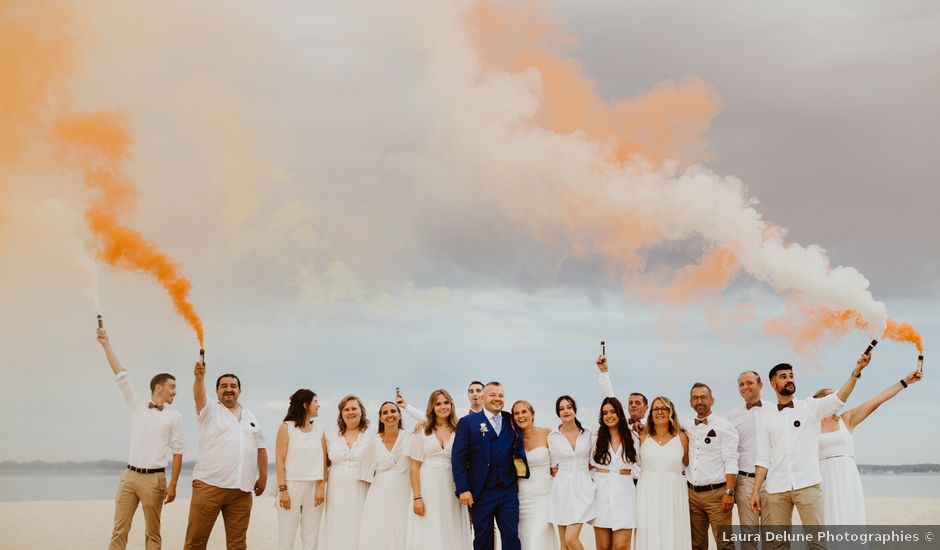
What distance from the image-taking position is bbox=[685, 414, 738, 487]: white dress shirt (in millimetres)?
11375

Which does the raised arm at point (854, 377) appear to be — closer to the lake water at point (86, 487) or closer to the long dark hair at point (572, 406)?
the long dark hair at point (572, 406)

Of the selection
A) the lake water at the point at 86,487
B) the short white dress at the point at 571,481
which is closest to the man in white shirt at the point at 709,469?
the short white dress at the point at 571,481

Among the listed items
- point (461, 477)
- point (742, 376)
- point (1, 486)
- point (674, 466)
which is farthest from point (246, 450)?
point (1, 486)

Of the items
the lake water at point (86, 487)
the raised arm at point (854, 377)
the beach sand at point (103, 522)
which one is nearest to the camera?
the raised arm at point (854, 377)

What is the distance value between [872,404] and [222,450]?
Result: 869 cm

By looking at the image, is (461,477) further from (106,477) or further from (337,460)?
(106,477)

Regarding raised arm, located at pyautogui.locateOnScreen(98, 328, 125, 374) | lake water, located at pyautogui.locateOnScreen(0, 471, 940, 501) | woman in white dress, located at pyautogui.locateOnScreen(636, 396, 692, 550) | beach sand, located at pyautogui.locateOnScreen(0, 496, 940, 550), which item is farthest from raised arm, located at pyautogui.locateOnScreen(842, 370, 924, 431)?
lake water, located at pyautogui.locateOnScreen(0, 471, 940, 501)

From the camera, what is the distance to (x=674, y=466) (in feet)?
36.4

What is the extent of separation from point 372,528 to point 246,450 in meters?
2.11

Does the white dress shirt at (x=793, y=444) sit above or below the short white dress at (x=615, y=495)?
above

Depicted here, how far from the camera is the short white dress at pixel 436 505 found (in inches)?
441

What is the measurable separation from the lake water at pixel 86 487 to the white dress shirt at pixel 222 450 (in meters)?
21.0

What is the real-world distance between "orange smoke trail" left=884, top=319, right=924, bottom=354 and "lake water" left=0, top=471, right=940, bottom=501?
24.8 metres

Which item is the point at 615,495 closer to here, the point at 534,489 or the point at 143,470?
the point at 534,489
